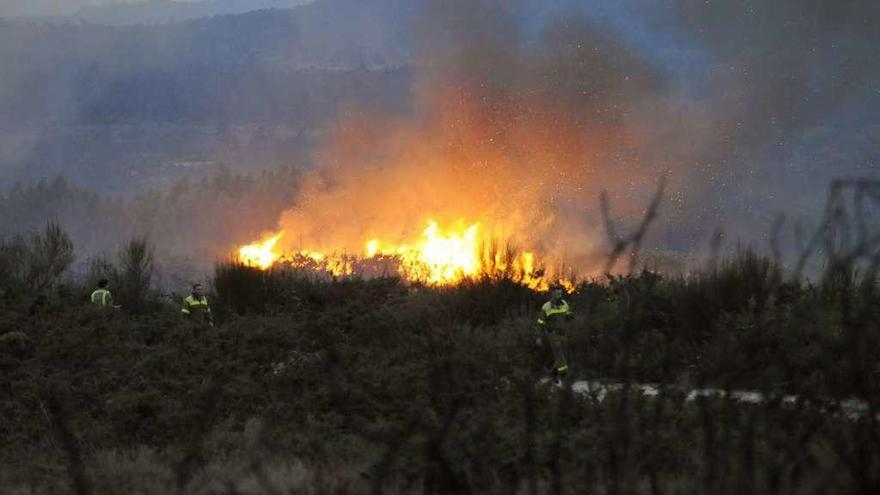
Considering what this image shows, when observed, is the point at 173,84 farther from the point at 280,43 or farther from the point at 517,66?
the point at 517,66

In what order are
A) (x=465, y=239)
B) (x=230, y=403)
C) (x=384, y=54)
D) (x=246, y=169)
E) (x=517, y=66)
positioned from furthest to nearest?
(x=384, y=54), (x=246, y=169), (x=517, y=66), (x=465, y=239), (x=230, y=403)

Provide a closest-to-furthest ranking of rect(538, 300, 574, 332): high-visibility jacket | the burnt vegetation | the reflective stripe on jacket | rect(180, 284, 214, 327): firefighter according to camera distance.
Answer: the burnt vegetation → rect(538, 300, 574, 332): high-visibility jacket → rect(180, 284, 214, 327): firefighter → the reflective stripe on jacket

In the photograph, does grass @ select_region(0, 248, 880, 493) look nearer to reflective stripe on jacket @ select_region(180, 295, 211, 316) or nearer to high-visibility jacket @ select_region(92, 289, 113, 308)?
reflective stripe on jacket @ select_region(180, 295, 211, 316)

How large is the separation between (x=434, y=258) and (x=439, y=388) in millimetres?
32082

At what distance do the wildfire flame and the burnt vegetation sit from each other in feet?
5.15

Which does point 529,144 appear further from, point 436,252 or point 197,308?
point 197,308

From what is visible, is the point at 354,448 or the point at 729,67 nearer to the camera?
the point at 354,448

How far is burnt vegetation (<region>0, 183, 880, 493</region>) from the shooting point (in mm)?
4527

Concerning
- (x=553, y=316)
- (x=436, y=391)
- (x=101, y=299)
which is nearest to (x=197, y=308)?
(x=101, y=299)

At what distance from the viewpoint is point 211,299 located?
2606cm

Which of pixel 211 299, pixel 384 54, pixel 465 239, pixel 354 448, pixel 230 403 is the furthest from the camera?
pixel 384 54

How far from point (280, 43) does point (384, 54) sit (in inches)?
782

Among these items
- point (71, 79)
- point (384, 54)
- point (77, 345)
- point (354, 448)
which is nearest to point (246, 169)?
point (384, 54)

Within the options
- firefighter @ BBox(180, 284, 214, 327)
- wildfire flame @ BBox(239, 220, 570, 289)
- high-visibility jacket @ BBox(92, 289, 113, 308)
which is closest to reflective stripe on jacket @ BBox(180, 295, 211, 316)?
firefighter @ BBox(180, 284, 214, 327)
